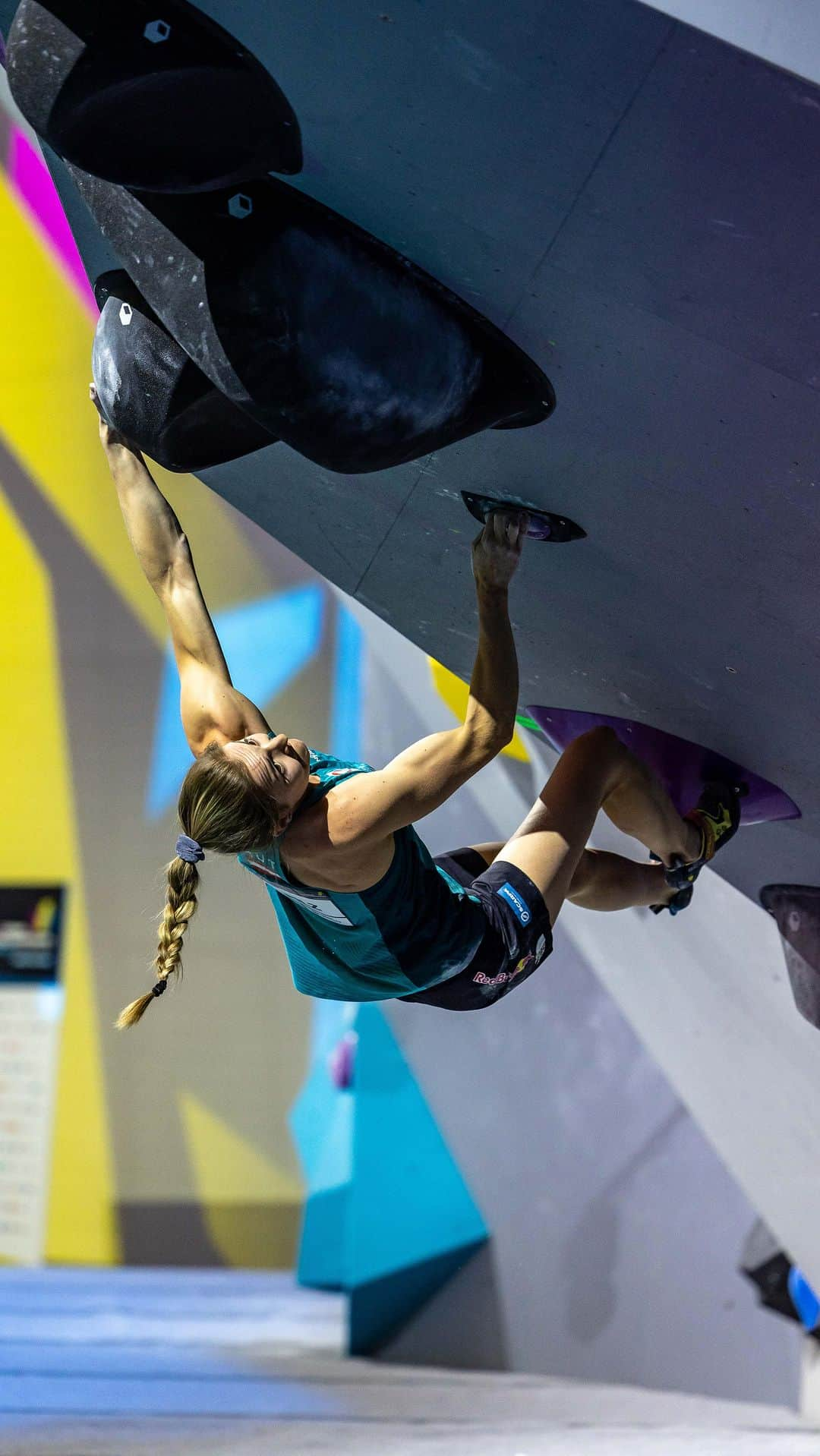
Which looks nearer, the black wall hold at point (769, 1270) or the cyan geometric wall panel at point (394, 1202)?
the black wall hold at point (769, 1270)

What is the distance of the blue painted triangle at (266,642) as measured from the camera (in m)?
9.50

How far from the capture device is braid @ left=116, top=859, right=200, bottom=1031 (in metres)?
2.00

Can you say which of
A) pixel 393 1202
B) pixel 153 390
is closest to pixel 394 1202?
pixel 393 1202

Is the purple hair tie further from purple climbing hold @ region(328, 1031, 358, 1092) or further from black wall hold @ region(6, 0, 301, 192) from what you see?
purple climbing hold @ region(328, 1031, 358, 1092)

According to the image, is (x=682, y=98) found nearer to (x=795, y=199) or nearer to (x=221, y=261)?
(x=795, y=199)

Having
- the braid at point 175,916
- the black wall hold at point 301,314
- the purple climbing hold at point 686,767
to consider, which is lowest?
the braid at point 175,916

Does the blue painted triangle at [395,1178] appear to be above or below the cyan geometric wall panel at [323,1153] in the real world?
above

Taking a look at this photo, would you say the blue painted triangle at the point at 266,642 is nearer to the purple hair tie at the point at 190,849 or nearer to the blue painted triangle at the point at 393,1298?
the blue painted triangle at the point at 393,1298

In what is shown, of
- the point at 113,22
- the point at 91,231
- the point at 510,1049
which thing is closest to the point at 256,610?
the point at 510,1049

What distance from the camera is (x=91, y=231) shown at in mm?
1948

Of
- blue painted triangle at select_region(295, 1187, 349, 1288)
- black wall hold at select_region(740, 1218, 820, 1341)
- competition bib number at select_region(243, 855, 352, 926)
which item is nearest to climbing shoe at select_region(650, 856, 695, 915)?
competition bib number at select_region(243, 855, 352, 926)

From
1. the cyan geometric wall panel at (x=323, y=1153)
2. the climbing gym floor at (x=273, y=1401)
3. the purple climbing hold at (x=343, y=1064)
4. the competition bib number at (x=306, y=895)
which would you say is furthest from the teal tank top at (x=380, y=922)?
the cyan geometric wall panel at (x=323, y=1153)

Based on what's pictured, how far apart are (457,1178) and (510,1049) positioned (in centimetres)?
81

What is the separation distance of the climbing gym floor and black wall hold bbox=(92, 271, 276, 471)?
3115 mm
